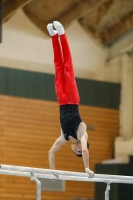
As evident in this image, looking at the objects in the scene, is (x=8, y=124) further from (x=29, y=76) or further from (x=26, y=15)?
(x=26, y=15)

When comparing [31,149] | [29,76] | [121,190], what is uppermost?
[29,76]

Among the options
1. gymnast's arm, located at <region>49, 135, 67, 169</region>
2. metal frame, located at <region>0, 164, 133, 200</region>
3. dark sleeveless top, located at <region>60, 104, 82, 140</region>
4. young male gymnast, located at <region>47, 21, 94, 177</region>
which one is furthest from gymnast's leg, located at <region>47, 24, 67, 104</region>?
metal frame, located at <region>0, 164, 133, 200</region>

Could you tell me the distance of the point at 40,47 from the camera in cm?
1161

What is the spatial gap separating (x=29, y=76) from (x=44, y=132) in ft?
4.12

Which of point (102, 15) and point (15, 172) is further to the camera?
point (102, 15)

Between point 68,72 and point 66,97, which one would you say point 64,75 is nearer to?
point 68,72

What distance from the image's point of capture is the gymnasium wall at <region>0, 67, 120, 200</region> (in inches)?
412

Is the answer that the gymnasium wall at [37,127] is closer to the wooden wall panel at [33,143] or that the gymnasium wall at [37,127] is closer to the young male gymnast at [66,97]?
the wooden wall panel at [33,143]

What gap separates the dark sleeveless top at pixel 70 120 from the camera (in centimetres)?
643

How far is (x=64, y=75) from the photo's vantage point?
658 cm

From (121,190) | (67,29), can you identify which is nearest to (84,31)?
(67,29)

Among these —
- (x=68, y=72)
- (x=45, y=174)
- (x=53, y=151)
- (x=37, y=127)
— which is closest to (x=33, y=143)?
(x=37, y=127)

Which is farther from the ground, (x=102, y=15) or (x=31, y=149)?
(x=102, y=15)

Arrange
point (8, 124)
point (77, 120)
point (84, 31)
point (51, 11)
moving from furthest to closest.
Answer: point (84, 31)
point (51, 11)
point (8, 124)
point (77, 120)
